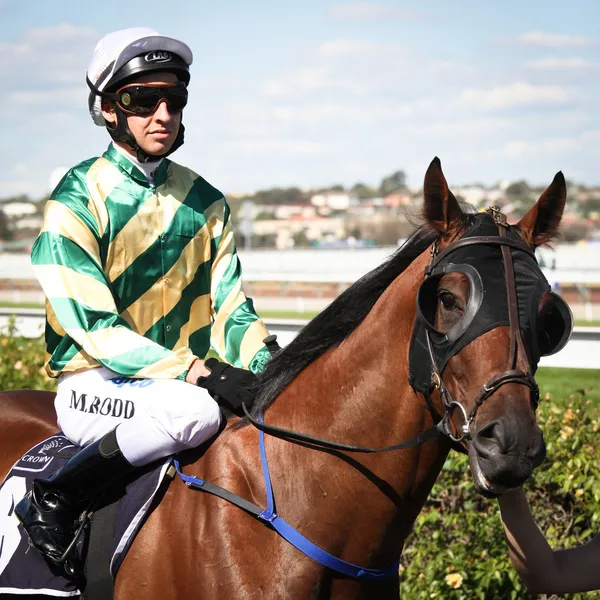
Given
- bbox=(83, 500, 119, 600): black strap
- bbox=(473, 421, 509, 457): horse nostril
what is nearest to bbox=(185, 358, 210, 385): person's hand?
bbox=(83, 500, 119, 600): black strap

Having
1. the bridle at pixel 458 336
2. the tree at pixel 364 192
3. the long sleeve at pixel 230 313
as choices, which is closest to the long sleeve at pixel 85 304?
the long sleeve at pixel 230 313

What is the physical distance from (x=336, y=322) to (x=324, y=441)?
0.35 metres

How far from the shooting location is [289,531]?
2410 mm

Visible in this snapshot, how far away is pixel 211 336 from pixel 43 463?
0.71 meters

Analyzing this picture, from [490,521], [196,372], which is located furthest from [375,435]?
[490,521]

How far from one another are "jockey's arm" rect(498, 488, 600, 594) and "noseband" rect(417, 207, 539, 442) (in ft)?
2.25

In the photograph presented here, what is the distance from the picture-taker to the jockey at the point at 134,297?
2584mm

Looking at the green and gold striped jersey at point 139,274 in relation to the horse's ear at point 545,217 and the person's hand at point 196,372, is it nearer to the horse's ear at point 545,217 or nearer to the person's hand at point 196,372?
the person's hand at point 196,372

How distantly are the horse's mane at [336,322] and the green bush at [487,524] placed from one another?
60.7 inches

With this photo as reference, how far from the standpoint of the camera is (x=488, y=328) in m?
2.10

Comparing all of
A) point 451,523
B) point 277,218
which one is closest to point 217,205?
point 451,523

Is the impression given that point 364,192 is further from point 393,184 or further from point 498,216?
point 498,216

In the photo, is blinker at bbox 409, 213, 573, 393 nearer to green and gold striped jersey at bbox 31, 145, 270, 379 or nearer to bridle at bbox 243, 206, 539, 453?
bridle at bbox 243, 206, 539, 453

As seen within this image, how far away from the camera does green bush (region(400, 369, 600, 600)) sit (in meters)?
3.78
